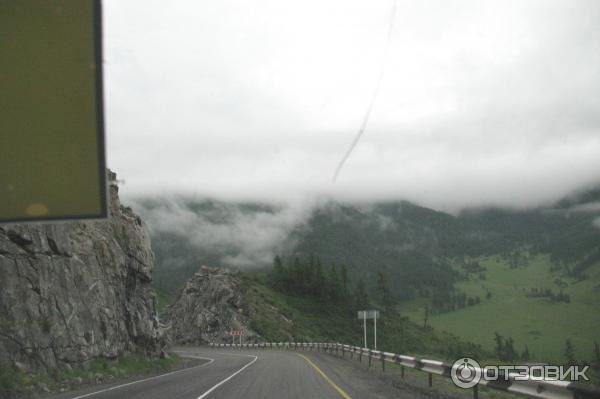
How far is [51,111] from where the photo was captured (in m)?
7.05

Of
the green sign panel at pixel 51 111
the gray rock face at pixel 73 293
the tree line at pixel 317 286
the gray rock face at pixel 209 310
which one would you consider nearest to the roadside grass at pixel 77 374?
the gray rock face at pixel 73 293

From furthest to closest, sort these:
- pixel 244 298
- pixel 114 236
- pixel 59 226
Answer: pixel 244 298, pixel 114 236, pixel 59 226

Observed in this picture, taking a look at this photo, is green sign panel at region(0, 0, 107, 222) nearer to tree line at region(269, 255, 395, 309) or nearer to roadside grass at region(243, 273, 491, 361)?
roadside grass at region(243, 273, 491, 361)

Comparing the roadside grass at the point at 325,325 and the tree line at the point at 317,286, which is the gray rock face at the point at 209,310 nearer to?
the roadside grass at the point at 325,325

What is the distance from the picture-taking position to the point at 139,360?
31766 millimetres

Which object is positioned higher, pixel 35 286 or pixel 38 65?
pixel 38 65

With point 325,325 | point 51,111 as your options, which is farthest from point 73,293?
point 325,325

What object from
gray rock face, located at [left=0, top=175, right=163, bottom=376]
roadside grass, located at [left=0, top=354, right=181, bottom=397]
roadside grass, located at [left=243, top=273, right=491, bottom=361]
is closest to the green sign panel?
roadside grass, located at [left=0, top=354, right=181, bottom=397]

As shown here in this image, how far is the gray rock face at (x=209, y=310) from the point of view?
339ft

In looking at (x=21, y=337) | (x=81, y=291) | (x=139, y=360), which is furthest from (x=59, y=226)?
(x=139, y=360)

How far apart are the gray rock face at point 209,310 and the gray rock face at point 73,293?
6355 cm

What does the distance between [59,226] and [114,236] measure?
30.9ft

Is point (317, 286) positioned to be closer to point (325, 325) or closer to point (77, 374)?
point (325, 325)

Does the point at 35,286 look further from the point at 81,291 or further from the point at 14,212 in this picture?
the point at 14,212
